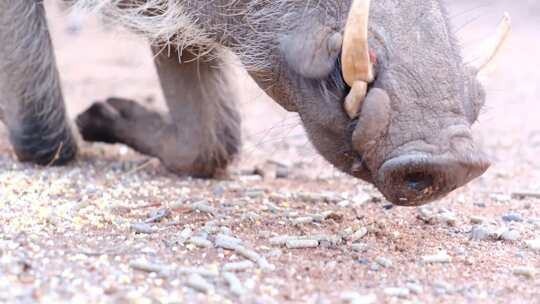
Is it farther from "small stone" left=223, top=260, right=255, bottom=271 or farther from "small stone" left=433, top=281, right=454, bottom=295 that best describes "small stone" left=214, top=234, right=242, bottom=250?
"small stone" left=433, top=281, right=454, bottom=295

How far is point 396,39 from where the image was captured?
84.9 inches

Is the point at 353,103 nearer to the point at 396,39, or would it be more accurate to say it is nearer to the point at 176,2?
the point at 396,39

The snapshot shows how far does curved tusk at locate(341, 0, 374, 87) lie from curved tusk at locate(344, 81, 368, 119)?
3 centimetres

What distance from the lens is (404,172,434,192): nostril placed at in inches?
83.2

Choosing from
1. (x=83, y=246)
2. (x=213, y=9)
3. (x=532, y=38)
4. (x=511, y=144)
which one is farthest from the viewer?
(x=532, y=38)

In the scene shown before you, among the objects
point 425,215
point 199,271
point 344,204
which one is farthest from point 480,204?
point 199,271

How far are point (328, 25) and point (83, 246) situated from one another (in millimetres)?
885

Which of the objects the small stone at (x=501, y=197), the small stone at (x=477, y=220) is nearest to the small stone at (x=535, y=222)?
the small stone at (x=477, y=220)

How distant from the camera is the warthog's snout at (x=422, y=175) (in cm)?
206

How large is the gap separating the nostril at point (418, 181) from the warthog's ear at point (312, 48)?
1.16ft

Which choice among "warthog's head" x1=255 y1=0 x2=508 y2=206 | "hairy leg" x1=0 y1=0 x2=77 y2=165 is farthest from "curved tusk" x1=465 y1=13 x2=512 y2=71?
"hairy leg" x1=0 y1=0 x2=77 y2=165

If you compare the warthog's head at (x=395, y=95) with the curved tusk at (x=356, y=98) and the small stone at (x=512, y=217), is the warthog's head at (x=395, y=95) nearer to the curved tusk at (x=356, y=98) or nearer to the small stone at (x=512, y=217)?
the curved tusk at (x=356, y=98)

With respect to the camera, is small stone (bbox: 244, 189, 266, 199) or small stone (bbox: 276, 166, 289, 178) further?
small stone (bbox: 276, 166, 289, 178)

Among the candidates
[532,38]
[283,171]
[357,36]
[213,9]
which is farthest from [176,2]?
[532,38]
